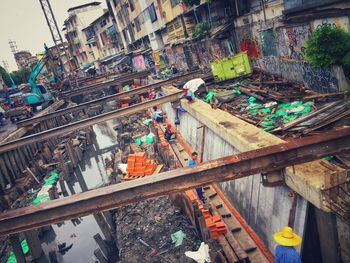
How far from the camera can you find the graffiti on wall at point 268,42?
14.7 m

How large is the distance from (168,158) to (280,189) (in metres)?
7.11

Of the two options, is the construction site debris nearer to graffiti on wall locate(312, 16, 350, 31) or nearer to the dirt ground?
the dirt ground

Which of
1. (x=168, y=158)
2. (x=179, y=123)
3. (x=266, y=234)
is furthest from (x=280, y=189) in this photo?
(x=179, y=123)

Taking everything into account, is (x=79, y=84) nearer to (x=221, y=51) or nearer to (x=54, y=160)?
(x=54, y=160)

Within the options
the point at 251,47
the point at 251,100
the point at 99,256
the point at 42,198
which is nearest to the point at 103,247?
the point at 99,256

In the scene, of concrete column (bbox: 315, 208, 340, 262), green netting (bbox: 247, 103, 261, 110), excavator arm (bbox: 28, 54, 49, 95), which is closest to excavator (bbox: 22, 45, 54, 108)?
excavator arm (bbox: 28, 54, 49, 95)

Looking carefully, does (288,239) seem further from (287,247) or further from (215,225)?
(215,225)

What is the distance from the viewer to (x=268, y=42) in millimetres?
15367

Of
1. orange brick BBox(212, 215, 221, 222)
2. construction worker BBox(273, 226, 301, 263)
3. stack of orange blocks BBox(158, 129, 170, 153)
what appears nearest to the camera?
construction worker BBox(273, 226, 301, 263)

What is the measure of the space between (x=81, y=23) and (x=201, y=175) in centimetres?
8109

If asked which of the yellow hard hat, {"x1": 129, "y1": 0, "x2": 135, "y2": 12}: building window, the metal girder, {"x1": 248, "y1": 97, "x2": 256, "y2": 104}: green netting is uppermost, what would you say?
{"x1": 129, "y1": 0, "x2": 135, "y2": 12}: building window

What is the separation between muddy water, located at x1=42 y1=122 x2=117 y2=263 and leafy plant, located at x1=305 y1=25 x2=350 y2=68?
11.7 metres

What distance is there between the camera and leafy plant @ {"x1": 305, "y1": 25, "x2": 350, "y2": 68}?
30.0 ft

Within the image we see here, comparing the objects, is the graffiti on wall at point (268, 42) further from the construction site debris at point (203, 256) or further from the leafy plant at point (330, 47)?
the construction site debris at point (203, 256)
